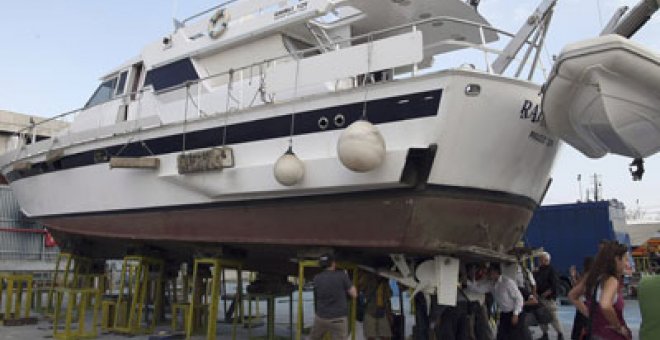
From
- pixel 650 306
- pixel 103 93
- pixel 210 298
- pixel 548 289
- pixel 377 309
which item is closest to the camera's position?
pixel 650 306

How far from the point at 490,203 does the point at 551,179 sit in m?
1.82

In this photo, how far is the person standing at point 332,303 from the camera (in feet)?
16.9

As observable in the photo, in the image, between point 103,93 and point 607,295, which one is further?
point 103,93

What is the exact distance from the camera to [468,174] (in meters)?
5.81

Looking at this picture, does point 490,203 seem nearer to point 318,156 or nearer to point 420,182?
point 420,182

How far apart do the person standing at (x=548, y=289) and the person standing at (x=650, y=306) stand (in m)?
4.75

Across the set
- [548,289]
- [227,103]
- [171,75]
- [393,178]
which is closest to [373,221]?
[393,178]

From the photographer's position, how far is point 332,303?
517cm

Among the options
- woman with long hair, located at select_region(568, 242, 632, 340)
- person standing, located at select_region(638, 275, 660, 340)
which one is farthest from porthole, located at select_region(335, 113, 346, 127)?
person standing, located at select_region(638, 275, 660, 340)

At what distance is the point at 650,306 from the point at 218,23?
21.2ft

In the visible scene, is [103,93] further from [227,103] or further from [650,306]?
[650,306]

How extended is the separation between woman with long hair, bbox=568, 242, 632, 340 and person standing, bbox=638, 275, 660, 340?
0.18 meters

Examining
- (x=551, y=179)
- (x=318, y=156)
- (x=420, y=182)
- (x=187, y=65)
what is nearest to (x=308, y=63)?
(x=318, y=156)

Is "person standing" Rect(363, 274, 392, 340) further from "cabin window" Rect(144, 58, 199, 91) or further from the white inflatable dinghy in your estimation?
"cabin window" Rect(144, 58, 199, 91)
